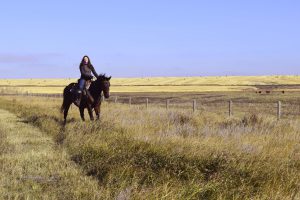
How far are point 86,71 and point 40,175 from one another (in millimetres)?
10005

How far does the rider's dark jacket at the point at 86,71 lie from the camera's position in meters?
18.6

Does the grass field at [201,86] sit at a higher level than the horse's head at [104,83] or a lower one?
lower

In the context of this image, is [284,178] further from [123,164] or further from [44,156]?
[44,156]

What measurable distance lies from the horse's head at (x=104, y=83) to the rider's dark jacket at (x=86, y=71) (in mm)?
207

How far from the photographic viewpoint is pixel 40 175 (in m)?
8.97

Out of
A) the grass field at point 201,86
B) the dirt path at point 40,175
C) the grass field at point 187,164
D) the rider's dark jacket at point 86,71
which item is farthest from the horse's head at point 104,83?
the grass field at point 201,86

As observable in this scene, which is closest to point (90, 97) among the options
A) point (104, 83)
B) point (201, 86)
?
point (104, 83)

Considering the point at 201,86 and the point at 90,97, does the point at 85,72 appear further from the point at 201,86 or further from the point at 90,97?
the point at 201,86

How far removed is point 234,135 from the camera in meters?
12.7

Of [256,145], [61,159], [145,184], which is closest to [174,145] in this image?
[256,145]

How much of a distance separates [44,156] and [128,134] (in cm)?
261

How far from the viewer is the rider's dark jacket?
18594 millimetres

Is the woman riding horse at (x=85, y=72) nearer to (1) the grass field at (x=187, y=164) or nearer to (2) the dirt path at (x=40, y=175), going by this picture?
(1) the grass field at (x=187, y=164)

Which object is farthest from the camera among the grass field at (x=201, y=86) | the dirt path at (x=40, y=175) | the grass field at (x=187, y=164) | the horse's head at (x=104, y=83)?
the grass field at (x=201, y=86)
